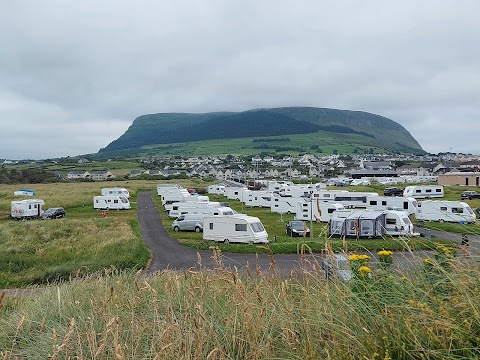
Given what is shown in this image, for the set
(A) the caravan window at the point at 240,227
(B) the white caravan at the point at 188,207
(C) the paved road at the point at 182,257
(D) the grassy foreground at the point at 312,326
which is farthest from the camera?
(B) the white caravan at the point at 188,207

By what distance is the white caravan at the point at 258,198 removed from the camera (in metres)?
41.8

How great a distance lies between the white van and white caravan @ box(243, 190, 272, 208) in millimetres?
14424

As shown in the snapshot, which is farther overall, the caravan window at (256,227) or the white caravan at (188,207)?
the white caravan at (188,207)

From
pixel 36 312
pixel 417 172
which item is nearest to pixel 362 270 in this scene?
pixel 36 312

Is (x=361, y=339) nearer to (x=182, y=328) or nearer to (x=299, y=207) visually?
(x=182, y=328)

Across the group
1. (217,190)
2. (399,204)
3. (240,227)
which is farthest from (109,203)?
(399,204)

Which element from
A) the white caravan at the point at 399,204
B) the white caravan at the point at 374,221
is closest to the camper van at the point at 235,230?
the white caravan at the point at 374,221

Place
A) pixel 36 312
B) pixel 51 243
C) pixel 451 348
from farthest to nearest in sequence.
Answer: pixel 51 243 < pixel 36 312 < pixel 451 348

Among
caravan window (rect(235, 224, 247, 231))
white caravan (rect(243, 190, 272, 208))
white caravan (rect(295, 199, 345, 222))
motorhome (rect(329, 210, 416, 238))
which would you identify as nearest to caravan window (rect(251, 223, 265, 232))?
caravan window (rect(235, 224, 247, 231))

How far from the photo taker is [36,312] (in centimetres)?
476

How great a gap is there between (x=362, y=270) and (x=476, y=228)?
115cm

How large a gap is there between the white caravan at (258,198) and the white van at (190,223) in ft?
47.3

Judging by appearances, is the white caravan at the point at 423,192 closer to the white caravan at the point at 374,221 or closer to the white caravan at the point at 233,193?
the white caravan at the point at 233,193

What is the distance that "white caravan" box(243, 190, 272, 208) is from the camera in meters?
41.8
